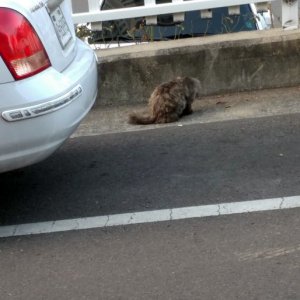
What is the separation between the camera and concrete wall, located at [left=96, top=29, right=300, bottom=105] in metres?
6.49

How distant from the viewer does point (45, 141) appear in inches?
159

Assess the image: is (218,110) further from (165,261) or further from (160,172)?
(165,261)

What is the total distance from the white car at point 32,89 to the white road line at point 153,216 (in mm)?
498

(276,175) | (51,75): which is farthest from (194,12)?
(51,75)

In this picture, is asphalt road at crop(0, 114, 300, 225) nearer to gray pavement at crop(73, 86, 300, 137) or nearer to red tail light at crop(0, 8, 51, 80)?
gray pavement at crop(73, 86, 300, 137)

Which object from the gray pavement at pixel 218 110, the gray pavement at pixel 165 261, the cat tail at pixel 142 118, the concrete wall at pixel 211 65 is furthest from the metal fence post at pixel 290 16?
the gray pavement at pixel 165 261

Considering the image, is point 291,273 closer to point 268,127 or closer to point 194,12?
point 268,127

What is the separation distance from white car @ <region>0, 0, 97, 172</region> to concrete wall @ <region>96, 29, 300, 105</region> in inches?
89.4

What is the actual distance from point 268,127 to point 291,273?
2269mm

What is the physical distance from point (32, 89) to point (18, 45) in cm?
25

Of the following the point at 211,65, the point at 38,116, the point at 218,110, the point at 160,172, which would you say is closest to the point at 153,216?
the point at 160,172

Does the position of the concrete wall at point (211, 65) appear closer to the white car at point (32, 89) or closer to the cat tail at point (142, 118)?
the cat tail at point (142, 118)

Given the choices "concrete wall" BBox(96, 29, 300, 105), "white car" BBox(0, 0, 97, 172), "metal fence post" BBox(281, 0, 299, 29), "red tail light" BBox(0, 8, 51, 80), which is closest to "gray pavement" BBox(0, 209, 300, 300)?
"white car" BBox(0, 0, 97, 172)

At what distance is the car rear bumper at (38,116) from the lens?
388 centimetres
